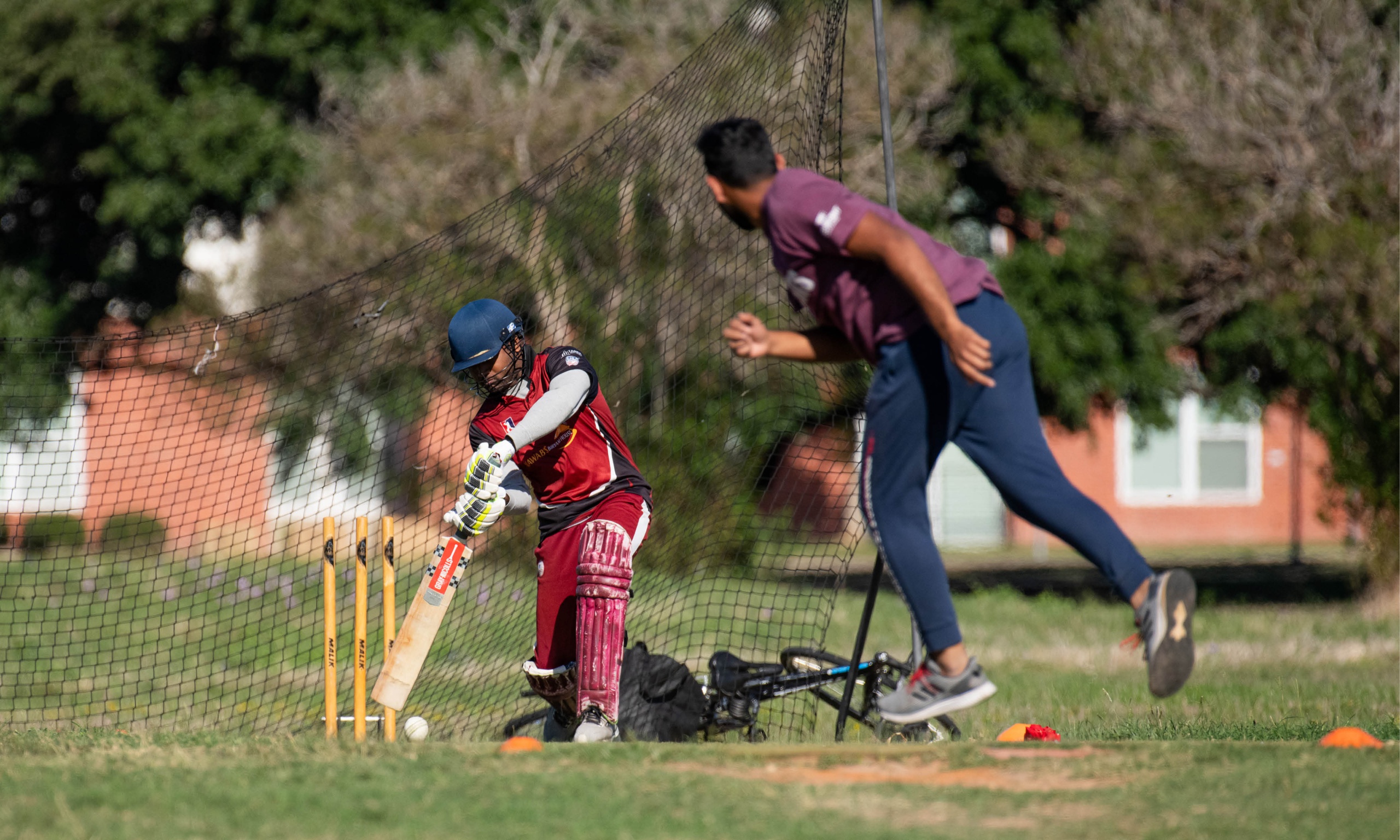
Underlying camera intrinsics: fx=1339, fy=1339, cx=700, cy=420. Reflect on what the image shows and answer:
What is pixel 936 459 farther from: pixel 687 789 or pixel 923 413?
pixel 687 789

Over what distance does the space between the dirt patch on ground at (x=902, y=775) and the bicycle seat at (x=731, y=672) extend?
201cm

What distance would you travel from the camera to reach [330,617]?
19.7 ft

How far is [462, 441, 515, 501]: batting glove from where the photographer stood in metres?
5.43

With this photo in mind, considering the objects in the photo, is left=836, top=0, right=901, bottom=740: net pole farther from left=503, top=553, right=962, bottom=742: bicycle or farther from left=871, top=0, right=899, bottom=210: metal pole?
left=503, top=553, right=962, bottom=742: bicycle

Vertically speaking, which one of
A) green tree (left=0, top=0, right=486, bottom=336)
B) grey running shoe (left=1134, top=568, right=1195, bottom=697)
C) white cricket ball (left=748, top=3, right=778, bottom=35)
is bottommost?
grey running shoe (left=1134, top=568, right=1195, bottom=697)

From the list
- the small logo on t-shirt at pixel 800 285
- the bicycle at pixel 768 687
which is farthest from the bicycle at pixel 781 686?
the small logo on t-shirt at pixel 800 285

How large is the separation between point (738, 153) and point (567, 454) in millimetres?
2102

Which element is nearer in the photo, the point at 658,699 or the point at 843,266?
the point at 843,266

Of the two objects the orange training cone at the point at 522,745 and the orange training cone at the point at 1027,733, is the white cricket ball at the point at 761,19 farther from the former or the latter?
the orange training cone at the point at 522,745

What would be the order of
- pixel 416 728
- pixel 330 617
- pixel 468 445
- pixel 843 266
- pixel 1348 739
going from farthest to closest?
1. pixel 468 445
2. pixel 416 728
3. pixel 330 617
4. pixel 1348 739
5. pixel 843 266

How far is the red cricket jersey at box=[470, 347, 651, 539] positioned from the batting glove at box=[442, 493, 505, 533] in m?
0.59

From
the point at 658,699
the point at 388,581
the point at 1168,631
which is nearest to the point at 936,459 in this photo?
the point at 1168,631

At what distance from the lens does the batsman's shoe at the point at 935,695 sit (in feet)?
14.4

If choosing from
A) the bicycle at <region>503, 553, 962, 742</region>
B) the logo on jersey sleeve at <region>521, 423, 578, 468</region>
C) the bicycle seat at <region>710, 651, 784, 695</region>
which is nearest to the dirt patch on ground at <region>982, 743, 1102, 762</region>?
the bicycle at <region>503, 553, 962, 742</region>
